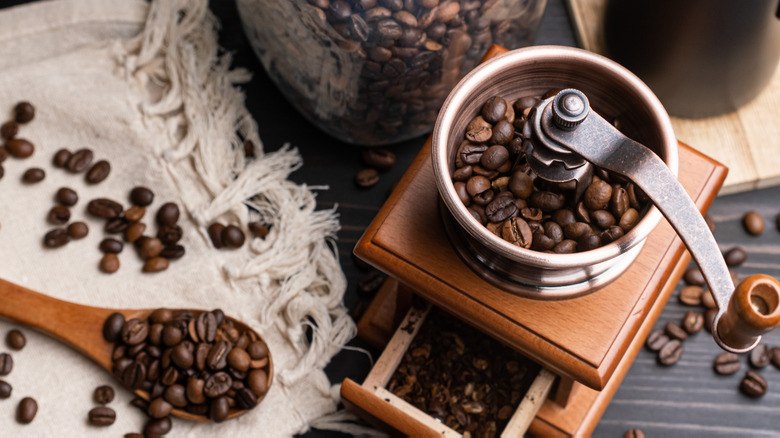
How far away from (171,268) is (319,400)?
0.38 meters

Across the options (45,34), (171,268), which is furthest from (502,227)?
(45,34)

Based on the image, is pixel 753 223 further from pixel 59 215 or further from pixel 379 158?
pixel 59 215

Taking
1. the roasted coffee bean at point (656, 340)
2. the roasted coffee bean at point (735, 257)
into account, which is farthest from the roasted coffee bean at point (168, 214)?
the roasted coffee bean at point (735, 257)

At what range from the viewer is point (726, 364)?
1.46 m

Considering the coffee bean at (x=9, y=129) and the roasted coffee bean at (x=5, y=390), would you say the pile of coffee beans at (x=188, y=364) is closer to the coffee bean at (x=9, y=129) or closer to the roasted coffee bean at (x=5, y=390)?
the roasted coffee bean at (x=5, y=390)

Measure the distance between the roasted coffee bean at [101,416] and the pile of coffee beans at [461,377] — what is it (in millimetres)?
507

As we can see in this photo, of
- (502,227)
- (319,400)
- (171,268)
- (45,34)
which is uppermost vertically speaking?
(502,227)

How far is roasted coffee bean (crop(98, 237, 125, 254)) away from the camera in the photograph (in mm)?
1466

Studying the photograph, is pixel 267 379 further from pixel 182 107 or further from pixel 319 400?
pixel 182 107

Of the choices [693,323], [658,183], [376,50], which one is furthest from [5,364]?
[693,323]

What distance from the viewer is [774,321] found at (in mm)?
769

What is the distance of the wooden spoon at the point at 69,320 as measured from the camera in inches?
54.2

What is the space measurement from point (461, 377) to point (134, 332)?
1.90 feet

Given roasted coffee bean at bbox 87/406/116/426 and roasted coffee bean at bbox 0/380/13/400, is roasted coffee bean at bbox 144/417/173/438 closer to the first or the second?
roasted coffee bean at bbox 87/406/116/426
